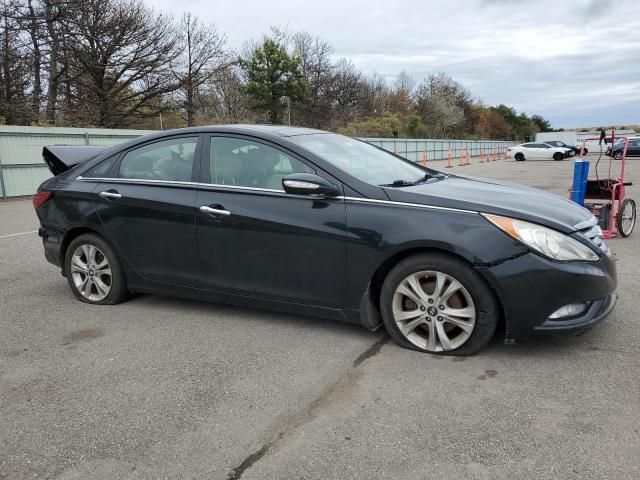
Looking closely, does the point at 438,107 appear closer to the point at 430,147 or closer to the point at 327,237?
the point at 430,147

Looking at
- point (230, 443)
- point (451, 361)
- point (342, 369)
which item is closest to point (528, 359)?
point (451, 361)

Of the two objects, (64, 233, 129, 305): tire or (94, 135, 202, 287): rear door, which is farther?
(64, 233, 129, 305): tire

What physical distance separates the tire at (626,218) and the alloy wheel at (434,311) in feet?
17.5

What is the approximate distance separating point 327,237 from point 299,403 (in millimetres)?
1159

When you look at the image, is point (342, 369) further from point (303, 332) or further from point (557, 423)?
point (557, 423)

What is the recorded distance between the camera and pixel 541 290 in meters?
3.27

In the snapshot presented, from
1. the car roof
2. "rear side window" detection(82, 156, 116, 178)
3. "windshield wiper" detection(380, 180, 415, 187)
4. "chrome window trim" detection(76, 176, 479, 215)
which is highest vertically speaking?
the car roof

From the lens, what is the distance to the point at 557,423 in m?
2.75

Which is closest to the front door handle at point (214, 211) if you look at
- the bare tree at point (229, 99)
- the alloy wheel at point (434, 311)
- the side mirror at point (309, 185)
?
the side mirror at point (309, 185)

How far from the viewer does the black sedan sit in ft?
11.0

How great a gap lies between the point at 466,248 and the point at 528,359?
830mm

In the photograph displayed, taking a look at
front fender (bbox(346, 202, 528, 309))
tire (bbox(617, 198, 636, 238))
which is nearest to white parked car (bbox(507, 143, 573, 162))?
tire (bbox(617, 198, 636, 238))

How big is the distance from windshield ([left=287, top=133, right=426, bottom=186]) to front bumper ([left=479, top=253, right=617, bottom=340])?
1.06 metres

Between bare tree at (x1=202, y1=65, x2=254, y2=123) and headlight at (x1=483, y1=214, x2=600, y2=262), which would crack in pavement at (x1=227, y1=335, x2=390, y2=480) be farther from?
bare tree at (x1=202, y1=65, x2=254, y2=123)
